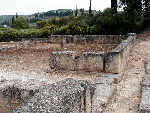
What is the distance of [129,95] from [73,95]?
12.3 ft

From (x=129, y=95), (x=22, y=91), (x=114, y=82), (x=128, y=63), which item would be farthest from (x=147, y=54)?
(x=22, y=91)

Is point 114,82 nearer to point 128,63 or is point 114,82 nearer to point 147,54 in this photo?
point 128,63

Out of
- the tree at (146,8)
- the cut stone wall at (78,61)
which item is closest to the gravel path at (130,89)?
the cut stone wall at (78,61)

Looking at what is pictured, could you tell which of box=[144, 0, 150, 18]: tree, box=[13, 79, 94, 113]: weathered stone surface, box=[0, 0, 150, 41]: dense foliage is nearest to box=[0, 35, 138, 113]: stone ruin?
box=[13, 79, 94, 113]: weathered stone surface

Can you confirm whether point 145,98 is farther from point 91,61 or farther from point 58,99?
point 91,61

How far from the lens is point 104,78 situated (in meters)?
8.98

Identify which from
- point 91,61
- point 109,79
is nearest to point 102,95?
point 109,79

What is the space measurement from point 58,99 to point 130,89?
4576mm

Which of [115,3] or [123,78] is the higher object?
[115,3]

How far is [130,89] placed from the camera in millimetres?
8172

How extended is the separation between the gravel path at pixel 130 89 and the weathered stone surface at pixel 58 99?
1.93 m

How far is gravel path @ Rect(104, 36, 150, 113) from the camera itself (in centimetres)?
669

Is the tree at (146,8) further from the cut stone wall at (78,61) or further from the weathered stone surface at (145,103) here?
the weathered stone surface at (145,103)

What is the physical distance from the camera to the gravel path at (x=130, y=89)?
6688 millimetres
